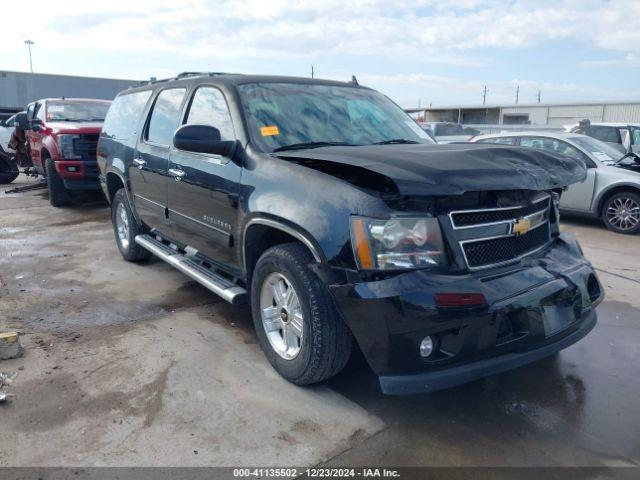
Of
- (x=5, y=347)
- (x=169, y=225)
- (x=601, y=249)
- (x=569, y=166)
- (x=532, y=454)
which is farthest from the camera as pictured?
(x=601, y=249)

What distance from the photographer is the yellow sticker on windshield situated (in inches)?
142

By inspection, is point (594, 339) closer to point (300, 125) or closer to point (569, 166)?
point (569, 166)

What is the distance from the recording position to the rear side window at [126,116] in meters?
5.40

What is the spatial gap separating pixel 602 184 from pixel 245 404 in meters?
7.21

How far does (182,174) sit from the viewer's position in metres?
4.23

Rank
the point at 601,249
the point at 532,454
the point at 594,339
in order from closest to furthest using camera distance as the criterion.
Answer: the point at 532,454, the point at 594,339, the point at 601,249

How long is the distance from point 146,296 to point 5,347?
148 centimetres

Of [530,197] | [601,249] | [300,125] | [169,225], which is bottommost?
[601,249]

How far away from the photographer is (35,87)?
78.7ft

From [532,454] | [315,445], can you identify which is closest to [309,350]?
[315,445]

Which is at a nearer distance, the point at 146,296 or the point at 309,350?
the point at 309,350

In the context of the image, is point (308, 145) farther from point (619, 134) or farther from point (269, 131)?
point (619, 134)

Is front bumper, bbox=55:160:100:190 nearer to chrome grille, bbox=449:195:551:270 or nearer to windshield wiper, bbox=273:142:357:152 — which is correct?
windshield wiper, bbox=273:142:357:152

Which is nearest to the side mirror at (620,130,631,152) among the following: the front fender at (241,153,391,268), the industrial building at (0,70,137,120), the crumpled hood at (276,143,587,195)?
the crumpled hood at (276,143,587,195)
